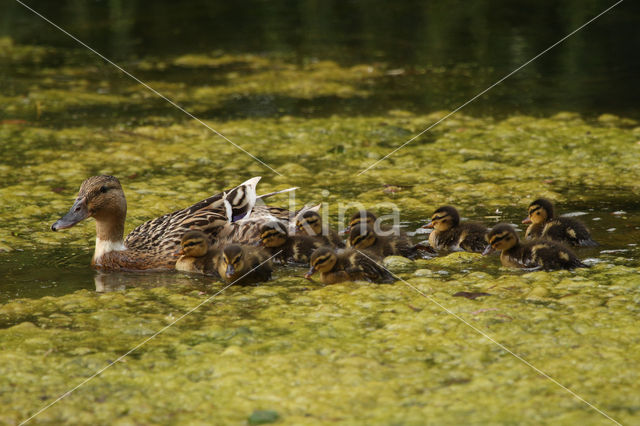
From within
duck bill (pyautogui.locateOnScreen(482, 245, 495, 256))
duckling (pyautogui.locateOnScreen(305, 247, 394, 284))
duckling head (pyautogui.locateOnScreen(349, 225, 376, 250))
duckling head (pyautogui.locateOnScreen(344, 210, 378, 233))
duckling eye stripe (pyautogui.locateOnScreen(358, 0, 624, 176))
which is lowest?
duckling (pyautogui.locateOnScreen(305, 247, 394, 284))

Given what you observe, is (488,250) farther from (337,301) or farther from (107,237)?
(107,237)

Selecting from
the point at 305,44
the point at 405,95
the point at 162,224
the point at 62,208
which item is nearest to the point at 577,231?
the point at 162,224

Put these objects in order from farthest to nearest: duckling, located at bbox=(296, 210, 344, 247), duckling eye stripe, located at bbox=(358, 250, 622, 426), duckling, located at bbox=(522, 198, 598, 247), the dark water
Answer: the dark water → duckling, located at bbox=(296, 210, 344, 247) → duckling, located at bbox=(522, 198, 598, 247) → duckling eye stripe, located at bbox=(358, 250, 622, 426)

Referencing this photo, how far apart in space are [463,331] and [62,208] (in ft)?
11.7

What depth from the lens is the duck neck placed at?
5.87 m

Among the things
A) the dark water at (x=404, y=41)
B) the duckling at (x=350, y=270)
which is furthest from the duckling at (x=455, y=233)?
the dark water at (x=404, y=41)

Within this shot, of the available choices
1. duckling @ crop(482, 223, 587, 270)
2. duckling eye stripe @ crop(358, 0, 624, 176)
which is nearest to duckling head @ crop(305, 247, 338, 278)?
duckling @ crop(482, 223, 587, 270)

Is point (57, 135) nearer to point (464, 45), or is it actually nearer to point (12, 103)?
point (12, 103)

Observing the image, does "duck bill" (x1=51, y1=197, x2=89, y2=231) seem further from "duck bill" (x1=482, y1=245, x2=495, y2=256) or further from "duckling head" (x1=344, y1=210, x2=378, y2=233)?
"duck bill" (x1=482, y1=245, x2=495, y2=256)

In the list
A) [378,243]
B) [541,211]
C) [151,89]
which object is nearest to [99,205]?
[378,243]

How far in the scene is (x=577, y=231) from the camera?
227 inches

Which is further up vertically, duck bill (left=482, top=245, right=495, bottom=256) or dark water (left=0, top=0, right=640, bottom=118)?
dark water (left=0, top=0, right=640, bottom=118)

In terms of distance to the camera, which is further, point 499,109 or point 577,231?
point 499,109

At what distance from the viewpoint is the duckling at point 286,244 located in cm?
582
